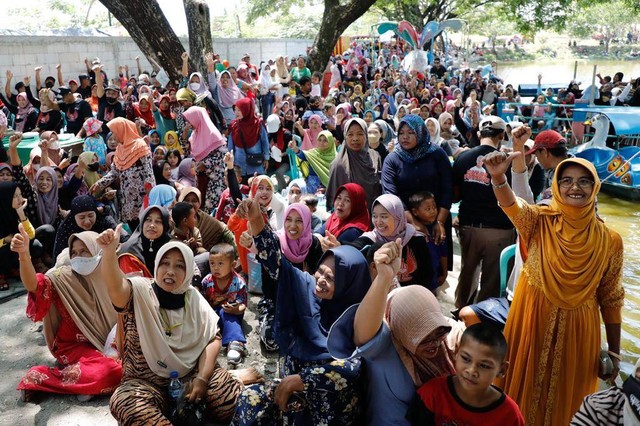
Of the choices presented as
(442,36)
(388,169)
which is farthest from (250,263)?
(442,36)

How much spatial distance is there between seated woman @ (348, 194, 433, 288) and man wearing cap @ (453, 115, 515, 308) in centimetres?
56

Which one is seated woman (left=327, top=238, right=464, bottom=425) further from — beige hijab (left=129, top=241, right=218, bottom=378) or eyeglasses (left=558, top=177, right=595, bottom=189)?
beige hijab (left=129, top=241, right=218, bottom=378)

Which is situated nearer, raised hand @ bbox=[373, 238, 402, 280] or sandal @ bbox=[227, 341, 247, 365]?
raised hand @ bbox=[373, 238, 402, 280]

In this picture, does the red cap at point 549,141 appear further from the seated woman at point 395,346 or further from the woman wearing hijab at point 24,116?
the woman wearing hijab at point 24,116

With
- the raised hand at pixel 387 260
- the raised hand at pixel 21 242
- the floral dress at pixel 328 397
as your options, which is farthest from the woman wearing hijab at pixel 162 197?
the raised hand at pixel 387 260

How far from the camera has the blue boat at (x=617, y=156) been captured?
8.73 metres

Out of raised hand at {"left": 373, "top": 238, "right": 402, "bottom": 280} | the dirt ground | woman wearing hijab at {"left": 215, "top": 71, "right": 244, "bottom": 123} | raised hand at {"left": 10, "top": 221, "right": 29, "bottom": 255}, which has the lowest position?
the dirt ground

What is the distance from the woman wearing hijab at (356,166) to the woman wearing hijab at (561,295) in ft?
7.07

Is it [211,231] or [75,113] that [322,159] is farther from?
[75,113]

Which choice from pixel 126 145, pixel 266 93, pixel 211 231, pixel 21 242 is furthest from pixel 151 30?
pixel 21 242

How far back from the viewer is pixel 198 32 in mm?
8789

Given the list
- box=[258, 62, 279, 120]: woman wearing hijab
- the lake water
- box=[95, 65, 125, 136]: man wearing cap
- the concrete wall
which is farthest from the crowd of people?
the concrete wall

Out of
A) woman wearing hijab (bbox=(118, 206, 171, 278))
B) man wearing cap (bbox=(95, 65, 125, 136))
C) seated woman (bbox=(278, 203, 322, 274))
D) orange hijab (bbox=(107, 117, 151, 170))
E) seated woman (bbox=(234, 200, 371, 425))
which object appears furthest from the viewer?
man wearing cap (bbox=(95, 65, 125, 136))

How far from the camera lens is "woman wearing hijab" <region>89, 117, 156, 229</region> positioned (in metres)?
5.22
